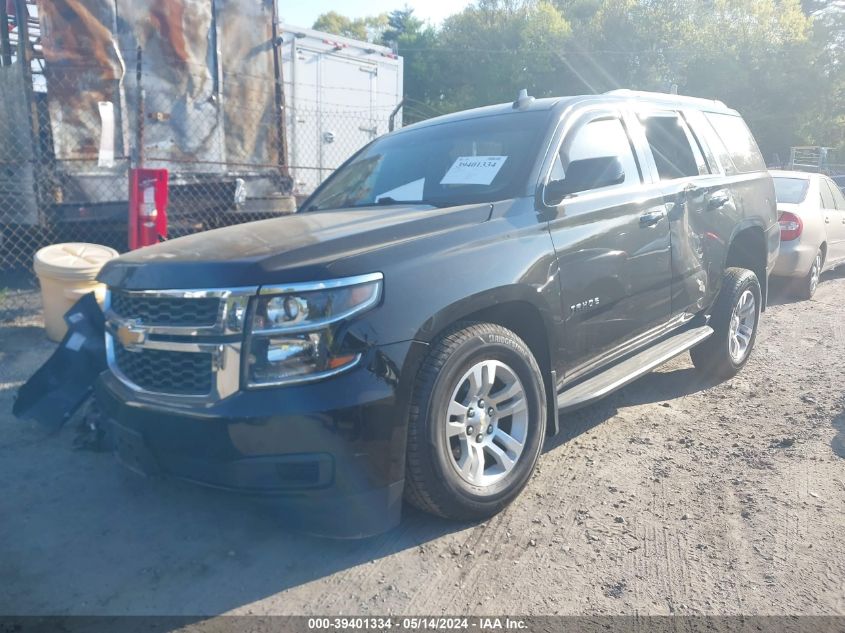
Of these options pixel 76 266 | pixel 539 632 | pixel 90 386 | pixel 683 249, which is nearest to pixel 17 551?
pixel 90 386

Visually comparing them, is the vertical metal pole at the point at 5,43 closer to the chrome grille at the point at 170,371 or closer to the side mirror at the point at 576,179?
the chrome grille at the point at 170,371

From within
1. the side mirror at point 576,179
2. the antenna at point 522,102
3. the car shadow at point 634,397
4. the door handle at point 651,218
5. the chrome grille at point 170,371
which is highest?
the antenna at point 522,102

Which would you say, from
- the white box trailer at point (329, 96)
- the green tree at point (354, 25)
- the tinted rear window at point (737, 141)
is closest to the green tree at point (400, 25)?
the green tree at point (354, 25)

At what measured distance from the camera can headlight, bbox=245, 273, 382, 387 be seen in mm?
2641

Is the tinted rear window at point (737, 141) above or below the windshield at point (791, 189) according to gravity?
above

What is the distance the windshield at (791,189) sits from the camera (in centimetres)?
855

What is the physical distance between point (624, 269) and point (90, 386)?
3185 millimetres

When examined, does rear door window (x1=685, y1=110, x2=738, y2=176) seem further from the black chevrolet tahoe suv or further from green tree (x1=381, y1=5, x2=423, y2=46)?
green tree (x1=381, y1=5, x2=423, y2=46)

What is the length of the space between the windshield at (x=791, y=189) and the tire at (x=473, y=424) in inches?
264

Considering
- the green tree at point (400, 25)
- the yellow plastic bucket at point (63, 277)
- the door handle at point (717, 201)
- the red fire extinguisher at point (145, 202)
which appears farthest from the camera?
the green tree at point (400, 25)

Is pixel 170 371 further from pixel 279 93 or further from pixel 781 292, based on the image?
pixel 781 292

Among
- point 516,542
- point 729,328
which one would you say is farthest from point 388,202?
Answer: point 729,328

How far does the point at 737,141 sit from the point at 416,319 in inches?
164

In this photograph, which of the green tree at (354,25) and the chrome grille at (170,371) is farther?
the green tree at (354,25)
